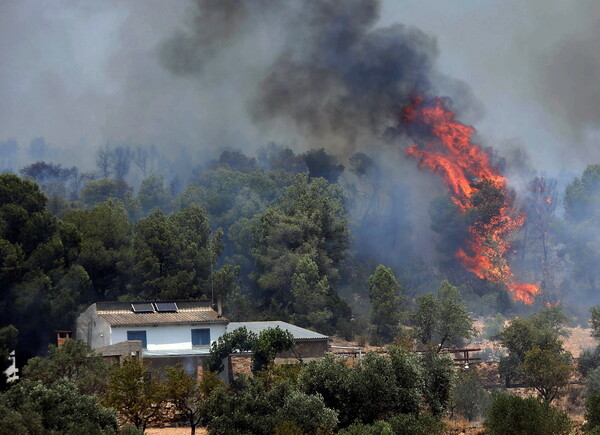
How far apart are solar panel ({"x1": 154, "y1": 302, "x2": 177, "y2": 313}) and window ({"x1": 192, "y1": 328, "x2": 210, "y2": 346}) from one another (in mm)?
3009

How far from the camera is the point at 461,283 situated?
98.8 metres

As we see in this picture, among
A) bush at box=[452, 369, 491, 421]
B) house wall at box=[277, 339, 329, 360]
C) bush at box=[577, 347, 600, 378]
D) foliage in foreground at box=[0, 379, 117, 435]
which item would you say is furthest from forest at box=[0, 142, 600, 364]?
foliage in foreground at box=[0, 379, 117, 435]

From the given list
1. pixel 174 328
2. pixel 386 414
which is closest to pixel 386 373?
pixel 386 414

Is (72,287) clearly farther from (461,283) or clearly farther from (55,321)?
Result: (461,283)

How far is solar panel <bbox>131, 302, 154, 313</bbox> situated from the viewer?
63494 millimetres

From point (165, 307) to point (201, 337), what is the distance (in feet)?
13.4

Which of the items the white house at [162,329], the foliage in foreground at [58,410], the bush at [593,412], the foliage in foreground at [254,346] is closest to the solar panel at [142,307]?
the white house at [162,329]

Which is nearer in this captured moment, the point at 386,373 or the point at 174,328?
the point at 386,373

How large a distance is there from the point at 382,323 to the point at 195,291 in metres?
17.0

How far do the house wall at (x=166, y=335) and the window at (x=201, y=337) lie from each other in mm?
211

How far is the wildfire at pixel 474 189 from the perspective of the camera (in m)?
95.0

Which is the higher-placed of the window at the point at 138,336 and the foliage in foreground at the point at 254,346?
the window at the point at 138,336

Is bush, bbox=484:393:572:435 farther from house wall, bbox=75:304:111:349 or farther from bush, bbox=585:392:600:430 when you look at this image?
house wall, bbox=75:304:111:349

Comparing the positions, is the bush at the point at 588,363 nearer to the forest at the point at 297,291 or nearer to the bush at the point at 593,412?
the forest at the point at 297,291
